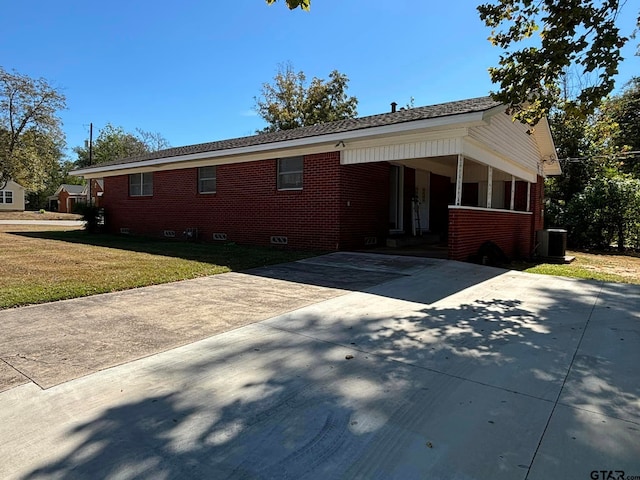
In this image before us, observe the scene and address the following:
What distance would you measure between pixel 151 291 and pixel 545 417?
541cm

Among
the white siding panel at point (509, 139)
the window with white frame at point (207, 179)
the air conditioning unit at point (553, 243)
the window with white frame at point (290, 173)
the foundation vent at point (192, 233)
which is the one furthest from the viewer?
the foundation vent at point (192, 233)

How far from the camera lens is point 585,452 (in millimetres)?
2244

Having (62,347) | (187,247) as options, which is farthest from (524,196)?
(62,347)

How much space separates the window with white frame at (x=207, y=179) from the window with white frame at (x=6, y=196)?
1769 inches

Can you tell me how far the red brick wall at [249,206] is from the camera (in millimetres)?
10828

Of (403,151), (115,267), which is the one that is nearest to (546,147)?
(403,151)

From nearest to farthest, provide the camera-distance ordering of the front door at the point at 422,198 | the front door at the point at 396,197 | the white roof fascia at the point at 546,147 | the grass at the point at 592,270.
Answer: the grass at the point at 592,270 < the front door at the point at 396,197 < the white roof fascia at the point at 546,147 < the front door at the point at 422,198

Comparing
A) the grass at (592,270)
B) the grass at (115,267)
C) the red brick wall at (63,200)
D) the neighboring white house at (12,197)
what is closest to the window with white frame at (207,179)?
the grass at (115,267)

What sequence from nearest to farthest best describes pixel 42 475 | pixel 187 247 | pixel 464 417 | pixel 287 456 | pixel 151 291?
pixel 42 475
pixel 287 456
pixel 464 417
pixel 151 291
pixel 187 247

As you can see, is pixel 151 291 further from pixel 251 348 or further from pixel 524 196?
pixel 524 196

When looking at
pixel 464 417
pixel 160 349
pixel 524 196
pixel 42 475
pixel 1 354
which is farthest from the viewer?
pixel 524 196

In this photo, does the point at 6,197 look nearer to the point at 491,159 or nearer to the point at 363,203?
the point at 363,203

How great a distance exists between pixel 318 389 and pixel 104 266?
6705 millimetres

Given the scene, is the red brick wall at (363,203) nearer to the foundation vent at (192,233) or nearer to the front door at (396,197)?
the front door at (396,197)
